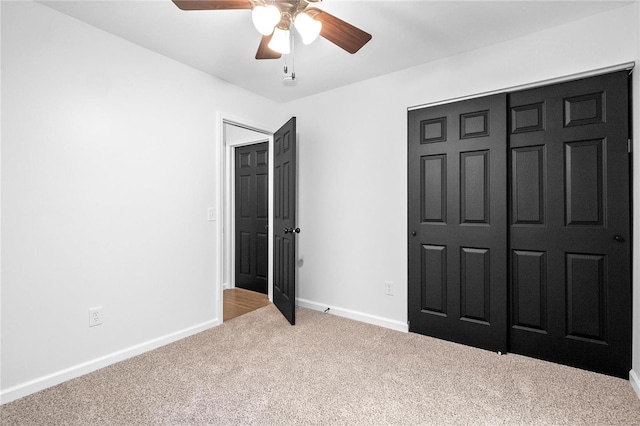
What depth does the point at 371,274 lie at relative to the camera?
3.13 m

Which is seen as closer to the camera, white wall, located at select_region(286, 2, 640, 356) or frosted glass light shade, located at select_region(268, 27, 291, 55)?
frosted glass light shade, located at select_region(268, 27, 291, 55)

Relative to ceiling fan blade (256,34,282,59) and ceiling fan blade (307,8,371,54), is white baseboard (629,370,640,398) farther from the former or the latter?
ceiling fan blade (256,34,282,59)

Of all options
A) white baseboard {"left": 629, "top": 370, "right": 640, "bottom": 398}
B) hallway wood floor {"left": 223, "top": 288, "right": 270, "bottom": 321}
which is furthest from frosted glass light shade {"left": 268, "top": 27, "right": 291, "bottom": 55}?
white baseboard {"left": 629, "top": 370, "right": 640, "bottom": 398}

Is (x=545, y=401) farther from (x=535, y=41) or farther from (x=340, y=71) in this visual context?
(x=340, y=71)

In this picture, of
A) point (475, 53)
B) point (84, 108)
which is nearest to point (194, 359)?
point (84, 108)

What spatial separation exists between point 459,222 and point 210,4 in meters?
2.28

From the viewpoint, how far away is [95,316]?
223cm

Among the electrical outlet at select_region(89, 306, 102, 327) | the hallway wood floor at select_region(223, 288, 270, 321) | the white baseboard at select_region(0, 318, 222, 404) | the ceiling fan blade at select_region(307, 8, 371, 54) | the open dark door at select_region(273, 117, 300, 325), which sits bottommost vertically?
the hallway wood floor at select_region(223, 288, 270, 321)

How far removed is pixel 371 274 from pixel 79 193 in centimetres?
245

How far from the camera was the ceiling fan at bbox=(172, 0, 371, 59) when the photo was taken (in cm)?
150

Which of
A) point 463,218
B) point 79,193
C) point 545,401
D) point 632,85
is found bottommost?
point 545,401

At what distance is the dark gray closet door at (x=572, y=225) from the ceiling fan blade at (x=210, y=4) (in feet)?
6.75

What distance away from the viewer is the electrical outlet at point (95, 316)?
221 centimetres

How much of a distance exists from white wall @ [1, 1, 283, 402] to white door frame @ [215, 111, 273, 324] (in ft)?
0.24
